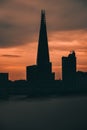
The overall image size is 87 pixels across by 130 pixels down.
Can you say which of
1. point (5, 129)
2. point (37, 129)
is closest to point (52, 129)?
point (37, 129)

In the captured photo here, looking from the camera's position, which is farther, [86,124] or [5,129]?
[86,124]

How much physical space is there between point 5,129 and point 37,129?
45.5ft

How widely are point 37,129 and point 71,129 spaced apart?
11.7m

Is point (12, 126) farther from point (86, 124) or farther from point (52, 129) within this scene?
point (86, 124)

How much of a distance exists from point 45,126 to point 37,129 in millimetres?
12086

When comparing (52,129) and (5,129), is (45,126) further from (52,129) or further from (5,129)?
(5,129)

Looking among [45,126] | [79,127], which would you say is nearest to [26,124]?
[45,126]

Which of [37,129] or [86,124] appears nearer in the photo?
[37,129]

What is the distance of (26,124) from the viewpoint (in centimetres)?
19538

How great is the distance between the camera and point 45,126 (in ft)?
622

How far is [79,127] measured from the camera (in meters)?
185

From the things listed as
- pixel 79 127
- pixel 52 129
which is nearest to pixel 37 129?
pixel 52 129

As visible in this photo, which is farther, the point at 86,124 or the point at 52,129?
the point at 86,124

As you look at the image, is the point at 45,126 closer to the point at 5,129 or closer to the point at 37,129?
the point at 37,129
